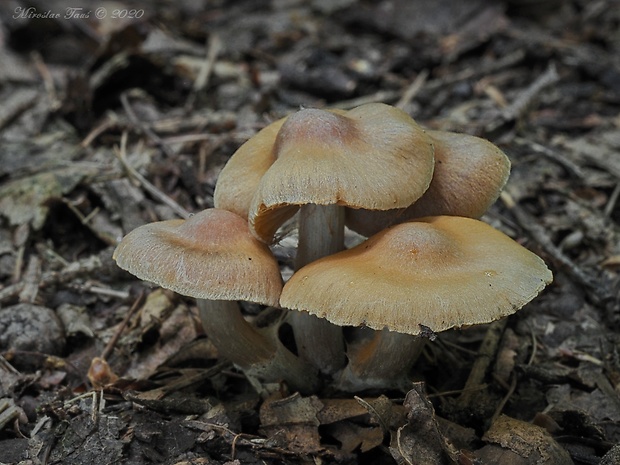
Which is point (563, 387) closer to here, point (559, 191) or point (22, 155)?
Result: point (559, 191)

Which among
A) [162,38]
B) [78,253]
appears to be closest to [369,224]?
[78,253]

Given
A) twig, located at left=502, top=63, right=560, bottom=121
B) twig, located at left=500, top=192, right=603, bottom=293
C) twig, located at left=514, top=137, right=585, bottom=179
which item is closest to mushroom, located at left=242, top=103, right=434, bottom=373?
twig, located at left=500, top=192, right=603, bottom=293

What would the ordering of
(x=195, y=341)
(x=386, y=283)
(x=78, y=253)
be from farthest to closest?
1. (x=78, y=253)
2. (x=195, y=341)
3. (x=386, y=283)

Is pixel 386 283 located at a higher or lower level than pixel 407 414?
higher

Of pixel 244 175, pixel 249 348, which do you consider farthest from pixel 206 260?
pixel 249 348

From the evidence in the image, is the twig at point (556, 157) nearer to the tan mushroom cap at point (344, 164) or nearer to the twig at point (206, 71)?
the tan mushroom cap at point (344, 164)

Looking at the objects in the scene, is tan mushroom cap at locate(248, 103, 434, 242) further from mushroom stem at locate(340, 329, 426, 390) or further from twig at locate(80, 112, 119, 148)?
twig at locate(80, 112, 119, 148)

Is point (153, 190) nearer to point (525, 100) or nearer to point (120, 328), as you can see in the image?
point (120, 328)
